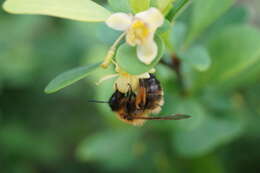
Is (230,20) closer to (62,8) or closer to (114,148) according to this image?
(114,148)

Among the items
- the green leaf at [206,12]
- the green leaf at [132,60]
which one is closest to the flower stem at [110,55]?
the green leaf at [132,60]

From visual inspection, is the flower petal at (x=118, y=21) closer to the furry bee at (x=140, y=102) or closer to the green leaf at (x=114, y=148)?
the furry bee at (x=140, y=102)

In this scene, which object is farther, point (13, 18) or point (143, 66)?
point (13, 18)

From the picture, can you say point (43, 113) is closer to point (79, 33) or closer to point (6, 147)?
point (6, 147)

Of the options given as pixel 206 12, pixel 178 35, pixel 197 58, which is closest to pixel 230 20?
pixel 178 35

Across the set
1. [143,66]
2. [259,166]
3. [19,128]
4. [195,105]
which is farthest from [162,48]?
[19,128]
